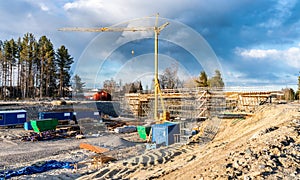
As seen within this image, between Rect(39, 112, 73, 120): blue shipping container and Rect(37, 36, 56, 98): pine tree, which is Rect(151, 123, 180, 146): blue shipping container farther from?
Rect(37, 36, 56, 98): pine tree

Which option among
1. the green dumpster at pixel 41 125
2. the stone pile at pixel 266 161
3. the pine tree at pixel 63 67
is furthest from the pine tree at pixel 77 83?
the stone pile at pixel 266 161

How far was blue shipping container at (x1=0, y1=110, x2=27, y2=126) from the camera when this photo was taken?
66.1ft

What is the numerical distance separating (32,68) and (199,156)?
36499 millimetres

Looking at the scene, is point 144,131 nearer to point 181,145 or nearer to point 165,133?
point 165,133

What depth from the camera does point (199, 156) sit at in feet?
26.0

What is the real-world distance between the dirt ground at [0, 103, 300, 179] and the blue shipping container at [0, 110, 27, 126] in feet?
11.5

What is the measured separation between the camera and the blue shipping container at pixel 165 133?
13039 mm

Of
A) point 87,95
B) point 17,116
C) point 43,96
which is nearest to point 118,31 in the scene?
point 87,95

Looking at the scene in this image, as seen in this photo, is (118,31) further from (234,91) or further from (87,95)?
(234,91)

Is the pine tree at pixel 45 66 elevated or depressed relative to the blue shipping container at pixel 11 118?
elevated

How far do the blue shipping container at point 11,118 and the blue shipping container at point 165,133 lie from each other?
13.9 metres

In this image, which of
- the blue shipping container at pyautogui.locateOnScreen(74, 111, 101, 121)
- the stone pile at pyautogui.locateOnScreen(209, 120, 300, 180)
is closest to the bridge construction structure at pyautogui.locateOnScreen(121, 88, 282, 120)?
the blue shipping container at pyautogui.locateOnScreen(74, 111, 101, 121)

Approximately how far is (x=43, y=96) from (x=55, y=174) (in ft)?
109

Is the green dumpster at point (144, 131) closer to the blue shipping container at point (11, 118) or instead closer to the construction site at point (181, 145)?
the construction site at point (181, 145)
